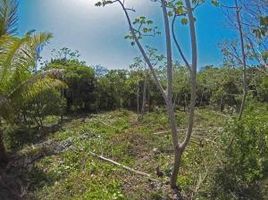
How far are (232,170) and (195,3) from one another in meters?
3.19

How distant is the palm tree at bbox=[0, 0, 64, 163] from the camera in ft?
38.2

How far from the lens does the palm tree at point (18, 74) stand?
1164 centimetres

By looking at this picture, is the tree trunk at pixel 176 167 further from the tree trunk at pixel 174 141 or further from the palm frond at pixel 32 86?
the palm frond at pixel 32 86

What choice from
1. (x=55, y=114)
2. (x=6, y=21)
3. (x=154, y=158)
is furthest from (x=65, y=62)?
(x=154, y=158)

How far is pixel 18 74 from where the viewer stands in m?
11.9

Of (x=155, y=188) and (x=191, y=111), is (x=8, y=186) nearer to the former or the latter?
(x=155, y=188)

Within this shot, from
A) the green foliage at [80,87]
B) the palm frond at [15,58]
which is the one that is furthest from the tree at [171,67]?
the green foliage at [80,87]

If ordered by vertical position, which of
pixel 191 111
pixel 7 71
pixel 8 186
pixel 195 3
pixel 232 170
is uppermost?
pixel 195 3

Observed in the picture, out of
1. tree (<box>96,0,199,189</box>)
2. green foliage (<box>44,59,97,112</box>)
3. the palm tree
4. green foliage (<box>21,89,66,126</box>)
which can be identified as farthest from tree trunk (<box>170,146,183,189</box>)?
green foliage (<box>44,59,97,112</box>)

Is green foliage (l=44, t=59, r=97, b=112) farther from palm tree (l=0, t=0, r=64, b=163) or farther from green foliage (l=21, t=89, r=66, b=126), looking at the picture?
palm tree (l=0, t=0, r=64, b=163)

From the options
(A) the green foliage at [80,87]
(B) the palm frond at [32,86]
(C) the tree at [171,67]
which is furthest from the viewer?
(A) the green foliage at [80,87]

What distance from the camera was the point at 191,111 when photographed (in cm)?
856

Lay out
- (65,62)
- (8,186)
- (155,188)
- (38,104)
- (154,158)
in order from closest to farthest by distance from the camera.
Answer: (155,188)
(8,186)
(154,158)
(38,104)
(65,62)

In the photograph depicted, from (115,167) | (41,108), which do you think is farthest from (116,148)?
(41,108)
